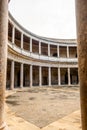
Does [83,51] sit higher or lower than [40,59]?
lower

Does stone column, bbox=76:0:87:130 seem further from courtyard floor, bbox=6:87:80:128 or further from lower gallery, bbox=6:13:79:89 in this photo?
lower gallery, bbox=6:13:79:89

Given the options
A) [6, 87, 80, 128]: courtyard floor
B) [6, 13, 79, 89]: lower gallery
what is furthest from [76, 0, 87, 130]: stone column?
[6, 13, 79, 89]: lower gallery

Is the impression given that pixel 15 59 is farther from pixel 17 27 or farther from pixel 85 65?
pixel 85 65

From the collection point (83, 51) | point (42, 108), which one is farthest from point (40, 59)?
point (83, 51)

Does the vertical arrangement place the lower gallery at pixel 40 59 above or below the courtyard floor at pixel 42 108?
above

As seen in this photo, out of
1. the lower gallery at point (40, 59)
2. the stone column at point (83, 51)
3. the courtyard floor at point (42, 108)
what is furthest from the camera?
the lower gallery at point (40, 59)

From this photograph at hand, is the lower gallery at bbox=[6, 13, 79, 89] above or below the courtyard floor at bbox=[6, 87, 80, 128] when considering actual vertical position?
above

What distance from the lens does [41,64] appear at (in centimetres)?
2650

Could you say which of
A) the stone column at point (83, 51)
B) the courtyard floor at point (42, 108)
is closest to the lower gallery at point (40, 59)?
the courtyard floor at point (42, 108)

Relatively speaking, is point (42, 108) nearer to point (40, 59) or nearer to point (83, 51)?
point (83, 51)

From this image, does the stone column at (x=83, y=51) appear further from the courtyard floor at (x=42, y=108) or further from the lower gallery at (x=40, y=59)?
the lower gallery at (x=40, y=59)

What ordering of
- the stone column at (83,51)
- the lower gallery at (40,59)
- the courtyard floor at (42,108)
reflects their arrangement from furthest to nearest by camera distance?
1. the lower gallery at (40,59)
2. the courtyard floor at (42,108)
3. the stone column at (83,51)

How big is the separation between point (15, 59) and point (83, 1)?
17.5 metres

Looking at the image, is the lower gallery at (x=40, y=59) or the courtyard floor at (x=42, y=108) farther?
the lower gallery at (x=40, y=59)
